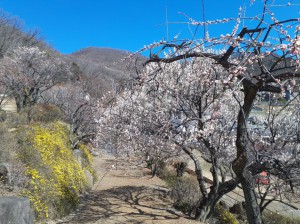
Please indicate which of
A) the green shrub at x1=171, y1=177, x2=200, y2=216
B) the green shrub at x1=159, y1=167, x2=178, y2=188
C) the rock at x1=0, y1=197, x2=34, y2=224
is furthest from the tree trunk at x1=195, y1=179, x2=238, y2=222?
the green shrub at x1=159, y1=167, x2=178, y2=188

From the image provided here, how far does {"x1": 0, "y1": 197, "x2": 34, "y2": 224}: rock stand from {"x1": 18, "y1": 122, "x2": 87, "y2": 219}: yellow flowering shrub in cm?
153

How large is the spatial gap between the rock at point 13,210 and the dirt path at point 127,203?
2.50 meters

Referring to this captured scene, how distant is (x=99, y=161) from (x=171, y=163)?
15.9ft

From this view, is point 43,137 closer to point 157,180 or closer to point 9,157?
point 9,157

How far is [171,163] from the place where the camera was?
18281 millimetres

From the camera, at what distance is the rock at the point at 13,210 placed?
5.54 metres

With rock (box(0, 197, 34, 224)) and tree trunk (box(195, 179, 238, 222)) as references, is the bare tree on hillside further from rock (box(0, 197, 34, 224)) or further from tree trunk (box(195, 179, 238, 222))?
rock (box(0, 197, 34, 224))

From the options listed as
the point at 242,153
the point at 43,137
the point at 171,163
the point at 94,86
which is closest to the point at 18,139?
the point at 43,137

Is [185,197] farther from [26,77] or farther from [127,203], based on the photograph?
[26,77]

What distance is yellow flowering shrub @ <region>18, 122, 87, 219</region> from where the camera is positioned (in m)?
7.88

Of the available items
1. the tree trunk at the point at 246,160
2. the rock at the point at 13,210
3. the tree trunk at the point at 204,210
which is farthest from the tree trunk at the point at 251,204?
the tree trunk at the point at 204,210

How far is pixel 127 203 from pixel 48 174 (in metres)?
3.36

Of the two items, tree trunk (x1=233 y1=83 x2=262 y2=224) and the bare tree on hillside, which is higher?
the bare tree on hillside

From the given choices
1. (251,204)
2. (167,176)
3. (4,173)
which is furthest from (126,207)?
(251,204)
